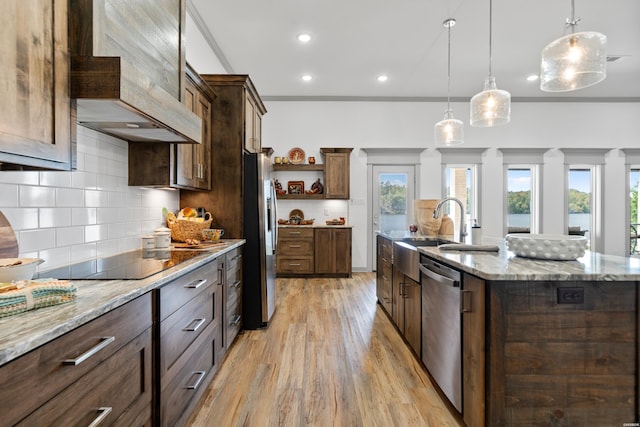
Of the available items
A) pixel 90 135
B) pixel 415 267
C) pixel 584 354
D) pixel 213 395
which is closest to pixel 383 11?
pixel 415 267

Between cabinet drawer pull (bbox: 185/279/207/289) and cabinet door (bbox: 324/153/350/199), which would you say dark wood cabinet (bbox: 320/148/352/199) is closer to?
cabinet door (bbox: 324/153/350/199)

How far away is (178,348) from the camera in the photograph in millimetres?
1620

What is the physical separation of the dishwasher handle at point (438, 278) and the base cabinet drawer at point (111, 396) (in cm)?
150

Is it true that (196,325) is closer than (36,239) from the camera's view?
No

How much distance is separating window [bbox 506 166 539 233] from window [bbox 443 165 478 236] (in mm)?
659

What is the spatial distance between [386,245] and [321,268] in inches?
83.8

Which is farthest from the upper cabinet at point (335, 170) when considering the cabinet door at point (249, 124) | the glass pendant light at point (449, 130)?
the glass pendant light at point (449, 130)

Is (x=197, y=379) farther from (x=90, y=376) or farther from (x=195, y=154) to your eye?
(x=195, y=154)

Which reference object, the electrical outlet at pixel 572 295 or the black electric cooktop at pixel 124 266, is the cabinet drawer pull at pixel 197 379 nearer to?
the black electric cooktop at pixel 124 266

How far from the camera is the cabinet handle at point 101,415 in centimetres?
99

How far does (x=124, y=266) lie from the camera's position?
170 cm

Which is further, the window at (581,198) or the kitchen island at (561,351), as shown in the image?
the window at (581,198)

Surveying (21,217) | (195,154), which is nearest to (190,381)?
(21,217)

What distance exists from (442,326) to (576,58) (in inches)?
76.1
